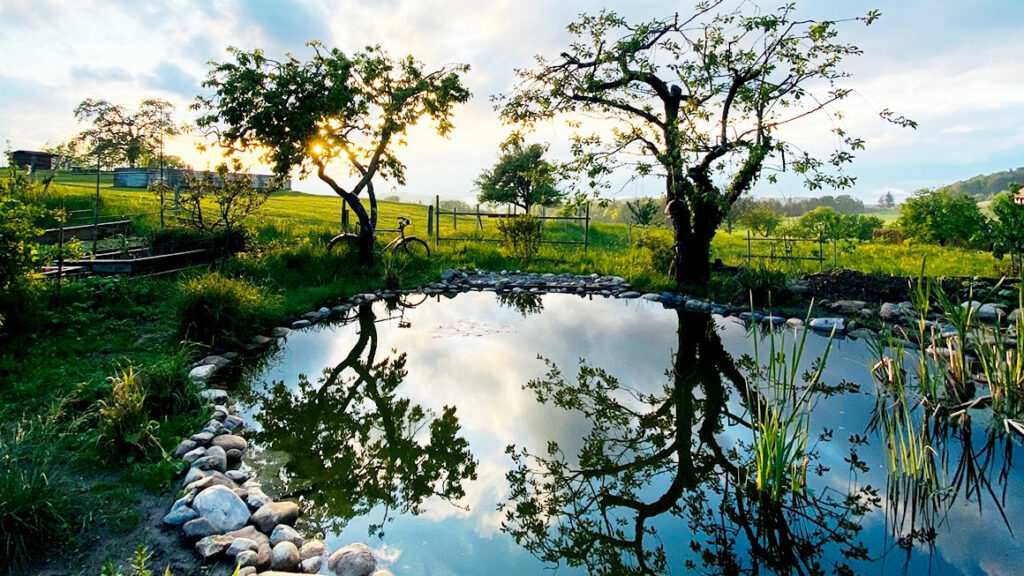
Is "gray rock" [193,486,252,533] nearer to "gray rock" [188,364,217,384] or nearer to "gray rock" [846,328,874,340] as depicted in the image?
"gray rock" [188,364,217,384]

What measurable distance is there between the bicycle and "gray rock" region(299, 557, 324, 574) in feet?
30.4

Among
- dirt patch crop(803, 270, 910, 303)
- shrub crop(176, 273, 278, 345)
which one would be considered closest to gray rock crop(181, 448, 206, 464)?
shrub crop(176, 273, 278, 345)

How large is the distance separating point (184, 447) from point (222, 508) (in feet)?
3.30

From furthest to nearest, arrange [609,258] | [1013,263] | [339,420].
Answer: [609,258] < [1013,263] < [339,420]

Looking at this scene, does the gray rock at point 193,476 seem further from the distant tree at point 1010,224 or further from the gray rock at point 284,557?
the distant tree at point 1010,224

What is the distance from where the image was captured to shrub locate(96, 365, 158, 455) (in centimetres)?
375

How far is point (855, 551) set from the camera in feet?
9.62

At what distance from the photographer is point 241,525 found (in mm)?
3086

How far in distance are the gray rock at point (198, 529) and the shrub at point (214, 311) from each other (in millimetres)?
3789

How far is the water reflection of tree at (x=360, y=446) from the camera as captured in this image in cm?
355

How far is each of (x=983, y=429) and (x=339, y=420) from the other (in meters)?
5.35

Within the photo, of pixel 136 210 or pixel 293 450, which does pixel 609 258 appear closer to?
pixel 293 450

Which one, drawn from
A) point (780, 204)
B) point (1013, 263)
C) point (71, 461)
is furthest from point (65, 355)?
point (780, 204)

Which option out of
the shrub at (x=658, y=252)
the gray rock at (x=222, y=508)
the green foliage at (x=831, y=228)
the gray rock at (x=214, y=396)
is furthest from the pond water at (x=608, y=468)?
the green foliage at (x=831, y=228)
